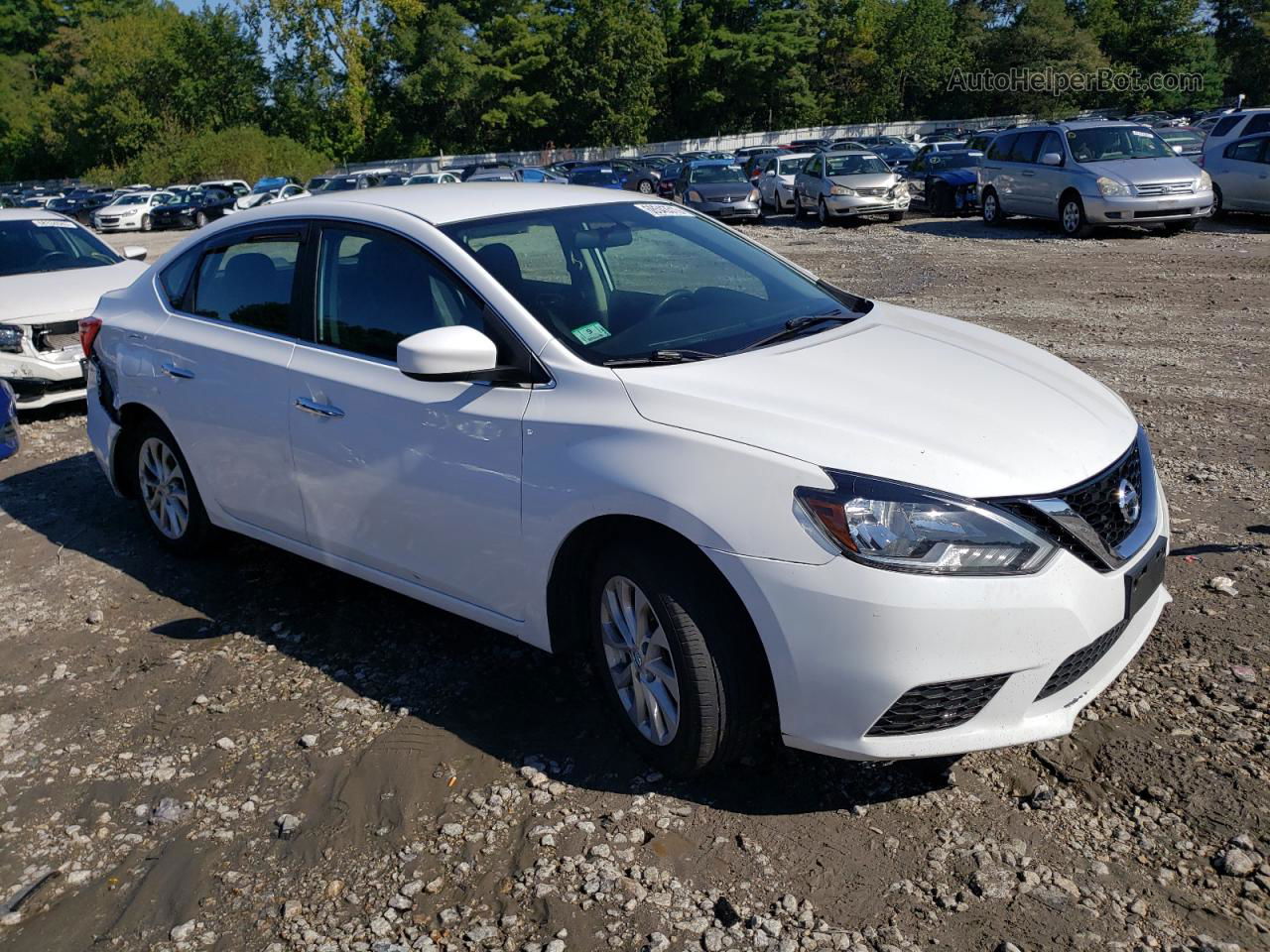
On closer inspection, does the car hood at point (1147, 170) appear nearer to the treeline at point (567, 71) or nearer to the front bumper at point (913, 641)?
the front bumper at point (913, 641)

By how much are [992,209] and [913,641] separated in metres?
19.3

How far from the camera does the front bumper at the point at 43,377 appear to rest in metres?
8.69

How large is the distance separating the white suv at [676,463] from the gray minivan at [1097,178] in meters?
14.1

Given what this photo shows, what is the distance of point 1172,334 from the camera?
395 inches

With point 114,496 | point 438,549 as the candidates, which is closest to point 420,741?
point 438,549

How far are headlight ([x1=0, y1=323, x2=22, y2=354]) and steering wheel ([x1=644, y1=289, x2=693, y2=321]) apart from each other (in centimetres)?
668

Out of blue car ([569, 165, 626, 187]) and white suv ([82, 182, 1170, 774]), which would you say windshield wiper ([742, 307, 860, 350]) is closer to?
white suv ([82, 182, 1170, 774])

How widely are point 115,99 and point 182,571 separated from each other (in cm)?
7749

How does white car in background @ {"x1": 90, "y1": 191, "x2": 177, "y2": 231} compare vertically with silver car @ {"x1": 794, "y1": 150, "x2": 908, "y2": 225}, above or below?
below

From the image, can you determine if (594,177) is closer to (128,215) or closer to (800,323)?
(128,215)

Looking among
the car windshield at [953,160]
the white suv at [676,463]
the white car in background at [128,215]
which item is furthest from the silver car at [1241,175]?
the white car in background at [128,215]

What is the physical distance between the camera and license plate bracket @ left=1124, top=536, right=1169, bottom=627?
314 cm

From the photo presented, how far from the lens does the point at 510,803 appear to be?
136 inches

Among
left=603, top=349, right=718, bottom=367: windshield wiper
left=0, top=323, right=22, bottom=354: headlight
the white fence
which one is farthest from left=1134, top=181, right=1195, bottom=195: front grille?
the white fence
